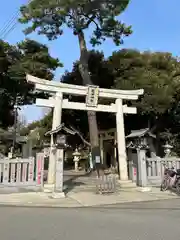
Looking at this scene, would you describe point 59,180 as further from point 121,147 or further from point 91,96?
point 91,96

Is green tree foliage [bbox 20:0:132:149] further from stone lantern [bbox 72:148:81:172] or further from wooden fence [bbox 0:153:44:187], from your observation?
stone lantern [bbox 72:148:81:172]

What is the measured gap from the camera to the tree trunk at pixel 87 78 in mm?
15164

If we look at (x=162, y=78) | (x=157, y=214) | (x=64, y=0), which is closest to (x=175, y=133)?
(x=162, y=78)

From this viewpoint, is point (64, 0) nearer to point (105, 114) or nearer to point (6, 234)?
point (105, 114)

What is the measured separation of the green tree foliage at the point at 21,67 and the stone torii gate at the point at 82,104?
4308 mm

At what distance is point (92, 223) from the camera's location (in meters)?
6.00

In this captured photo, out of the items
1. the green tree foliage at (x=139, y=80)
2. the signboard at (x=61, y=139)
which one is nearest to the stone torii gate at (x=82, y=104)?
the signboard at (x=61, y=139)

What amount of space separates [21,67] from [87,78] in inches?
168

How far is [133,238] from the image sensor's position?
4828mm

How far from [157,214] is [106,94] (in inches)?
323

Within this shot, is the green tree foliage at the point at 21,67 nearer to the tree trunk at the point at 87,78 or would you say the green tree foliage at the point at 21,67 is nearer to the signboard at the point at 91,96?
the tree trunk at the point at 87,78

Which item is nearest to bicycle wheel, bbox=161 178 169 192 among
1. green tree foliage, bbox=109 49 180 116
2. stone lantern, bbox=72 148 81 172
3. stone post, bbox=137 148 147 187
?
stone post, bbox=137 148 147 187

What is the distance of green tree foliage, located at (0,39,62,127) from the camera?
54.2 ft

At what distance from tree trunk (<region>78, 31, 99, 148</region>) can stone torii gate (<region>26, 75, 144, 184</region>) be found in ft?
4.83
